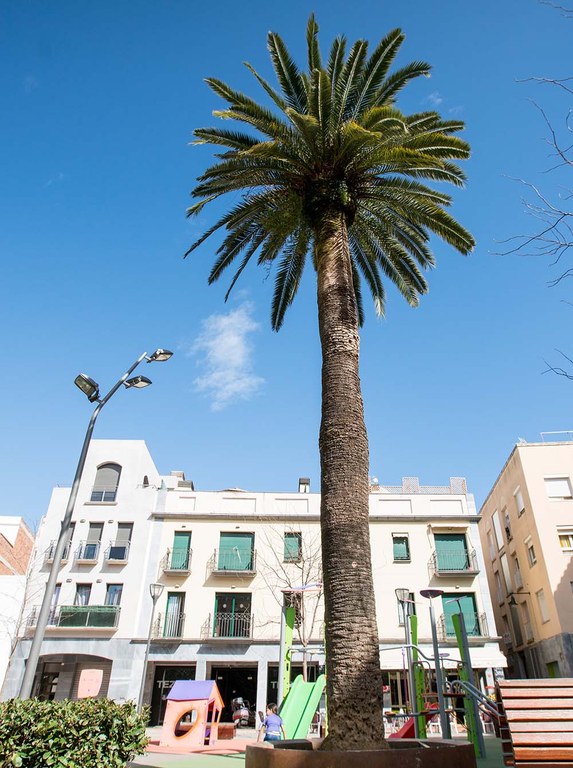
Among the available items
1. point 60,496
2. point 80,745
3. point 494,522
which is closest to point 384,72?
point 80,745

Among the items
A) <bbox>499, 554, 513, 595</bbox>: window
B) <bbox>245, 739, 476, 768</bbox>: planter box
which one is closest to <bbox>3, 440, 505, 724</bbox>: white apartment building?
<bbox>499, 554, 513, 595</bbox>: window

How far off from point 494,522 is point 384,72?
106ft

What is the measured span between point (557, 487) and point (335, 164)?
994 inches

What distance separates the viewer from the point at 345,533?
700 centimetres

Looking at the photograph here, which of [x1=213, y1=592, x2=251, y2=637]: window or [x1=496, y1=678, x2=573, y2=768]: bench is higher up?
[x1=213, y1=592, x2=251, y2=637]: window

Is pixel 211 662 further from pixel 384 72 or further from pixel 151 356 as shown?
pixel 384 72

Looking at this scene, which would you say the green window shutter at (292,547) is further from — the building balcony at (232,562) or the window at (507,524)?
the window at (507,524)

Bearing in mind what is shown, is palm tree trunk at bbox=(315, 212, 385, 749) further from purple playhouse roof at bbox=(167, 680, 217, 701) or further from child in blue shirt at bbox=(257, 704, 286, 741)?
purple playhouse roof at bbox=(167, 680, 217, 701)

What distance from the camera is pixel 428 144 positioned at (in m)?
10.3

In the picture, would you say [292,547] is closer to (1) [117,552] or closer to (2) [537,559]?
(1) [117,552]

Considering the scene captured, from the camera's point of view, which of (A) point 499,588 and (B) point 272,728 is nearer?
(B) point 272,728

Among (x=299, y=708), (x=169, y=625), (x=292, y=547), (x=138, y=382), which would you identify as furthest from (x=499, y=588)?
(x=138, y=382)

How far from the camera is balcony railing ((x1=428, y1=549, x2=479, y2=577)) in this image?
27.6 meters

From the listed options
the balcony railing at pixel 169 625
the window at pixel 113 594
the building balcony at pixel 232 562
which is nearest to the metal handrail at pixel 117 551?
the window at pixel 113 594
